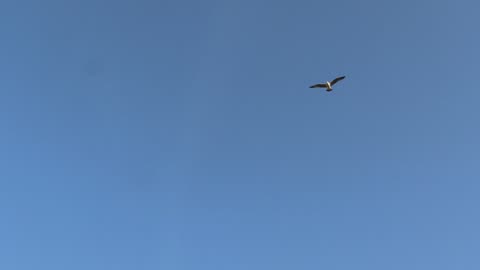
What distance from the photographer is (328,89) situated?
31.2 metres
